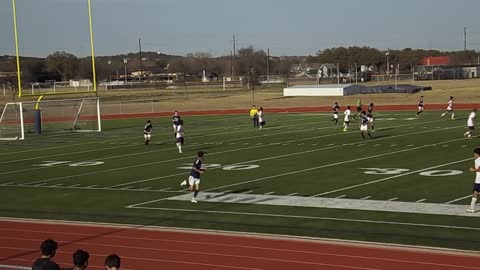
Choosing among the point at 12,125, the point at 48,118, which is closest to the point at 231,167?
the point at 12,125

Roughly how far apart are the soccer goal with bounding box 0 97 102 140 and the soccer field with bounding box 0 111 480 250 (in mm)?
7491

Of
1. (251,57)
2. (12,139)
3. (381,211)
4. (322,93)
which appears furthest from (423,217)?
(251,57)

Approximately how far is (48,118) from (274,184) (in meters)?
42.6

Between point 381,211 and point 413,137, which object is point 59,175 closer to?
point 381,211

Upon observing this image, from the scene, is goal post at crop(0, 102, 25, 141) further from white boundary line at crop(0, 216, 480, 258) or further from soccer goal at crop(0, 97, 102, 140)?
white boundary line at crop(0, 216, 480, 258)

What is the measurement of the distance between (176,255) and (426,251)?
4232 millimetres

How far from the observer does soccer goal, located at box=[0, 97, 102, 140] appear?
4426 cm

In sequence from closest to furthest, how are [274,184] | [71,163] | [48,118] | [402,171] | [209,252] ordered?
[209,252]
[274,184]
[402,171]
[71,163]
[48,118]

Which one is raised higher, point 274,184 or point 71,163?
point 274,184

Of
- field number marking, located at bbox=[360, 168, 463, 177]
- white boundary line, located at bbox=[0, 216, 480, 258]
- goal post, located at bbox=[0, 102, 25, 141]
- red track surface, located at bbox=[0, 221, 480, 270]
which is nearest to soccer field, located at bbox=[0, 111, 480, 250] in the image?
field number marking, located at bbox=[360, 168, 463, 177]

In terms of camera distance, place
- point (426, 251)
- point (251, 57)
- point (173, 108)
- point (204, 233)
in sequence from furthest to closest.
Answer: point (251, 57) → point (173, 108) → point (204, 233) → point (426, 251)

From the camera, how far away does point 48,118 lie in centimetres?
5959

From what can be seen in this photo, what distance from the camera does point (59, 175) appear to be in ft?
80.0

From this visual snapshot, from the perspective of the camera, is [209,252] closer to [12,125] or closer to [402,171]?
[402,171]
